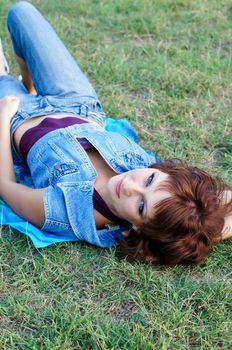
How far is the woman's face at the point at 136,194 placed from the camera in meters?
2.86

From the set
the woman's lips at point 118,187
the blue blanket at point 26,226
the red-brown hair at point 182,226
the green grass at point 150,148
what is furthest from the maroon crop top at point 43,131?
the red-brown hair at point 182,226

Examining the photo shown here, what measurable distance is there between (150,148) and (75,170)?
2.99 feet

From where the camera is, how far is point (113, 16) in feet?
18.2

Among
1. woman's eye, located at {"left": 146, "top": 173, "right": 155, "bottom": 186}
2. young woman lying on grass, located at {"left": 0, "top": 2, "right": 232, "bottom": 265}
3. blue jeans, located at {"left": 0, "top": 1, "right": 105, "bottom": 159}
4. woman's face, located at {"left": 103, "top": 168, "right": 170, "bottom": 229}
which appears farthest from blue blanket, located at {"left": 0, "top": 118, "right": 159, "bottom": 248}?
woman's eye, located at {"left": 146, "top": 173, "right": 155, "bottom": 186}

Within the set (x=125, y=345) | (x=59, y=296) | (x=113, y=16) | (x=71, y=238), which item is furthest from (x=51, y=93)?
(x=113, y=16)

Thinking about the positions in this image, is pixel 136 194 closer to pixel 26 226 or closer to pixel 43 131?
pixel 26 226

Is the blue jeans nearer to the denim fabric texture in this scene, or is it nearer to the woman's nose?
the denim fabric texture

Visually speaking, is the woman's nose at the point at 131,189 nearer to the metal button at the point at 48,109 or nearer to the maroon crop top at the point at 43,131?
the maroon crop top at the point at 43,131

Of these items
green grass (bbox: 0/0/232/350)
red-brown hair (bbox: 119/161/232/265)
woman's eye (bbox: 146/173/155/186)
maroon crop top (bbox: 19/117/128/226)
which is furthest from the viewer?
maroon crop top (bbox: 19/117/128/226)

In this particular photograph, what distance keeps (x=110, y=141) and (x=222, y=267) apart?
1.00 meters

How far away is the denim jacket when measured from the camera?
3.03 m

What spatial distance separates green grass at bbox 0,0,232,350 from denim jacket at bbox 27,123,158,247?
0.13 metres

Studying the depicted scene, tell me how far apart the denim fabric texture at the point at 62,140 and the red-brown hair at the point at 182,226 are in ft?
0.73

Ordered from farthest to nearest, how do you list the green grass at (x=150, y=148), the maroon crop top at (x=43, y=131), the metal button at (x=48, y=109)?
the metal button at (x=48, y=109) → the maroon crop top at (x=43, y=131) → the green grass at (x=150, y=148)
